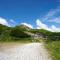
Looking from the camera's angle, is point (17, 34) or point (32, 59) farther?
point (17, 34)

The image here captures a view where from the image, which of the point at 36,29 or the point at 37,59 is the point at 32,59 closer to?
the point at 37,59

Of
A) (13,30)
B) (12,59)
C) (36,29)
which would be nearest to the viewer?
(12,59)

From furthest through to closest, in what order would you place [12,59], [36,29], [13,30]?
1. [36,29]
2. [13,30]
3. [12,59]

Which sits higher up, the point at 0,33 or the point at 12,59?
the point at 0,33

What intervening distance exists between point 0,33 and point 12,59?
32.9 meters

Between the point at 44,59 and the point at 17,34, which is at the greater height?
the point at 17,34

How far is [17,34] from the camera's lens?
150 feet

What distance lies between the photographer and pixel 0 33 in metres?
46.8

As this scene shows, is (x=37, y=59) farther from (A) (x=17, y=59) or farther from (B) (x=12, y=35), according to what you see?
(B) (x=12, y=35)

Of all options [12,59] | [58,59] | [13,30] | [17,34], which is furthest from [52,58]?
[13,30]

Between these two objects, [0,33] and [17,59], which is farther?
[0,33]

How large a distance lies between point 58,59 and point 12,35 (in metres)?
31.6

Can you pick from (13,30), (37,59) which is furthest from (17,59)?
(13,30)

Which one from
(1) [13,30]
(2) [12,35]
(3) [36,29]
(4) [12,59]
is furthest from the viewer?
(3) [36,29]
